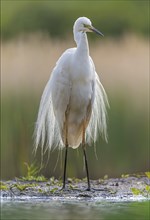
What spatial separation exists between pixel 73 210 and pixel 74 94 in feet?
5.82

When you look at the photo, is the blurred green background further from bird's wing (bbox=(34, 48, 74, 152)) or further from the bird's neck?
the bird's neck

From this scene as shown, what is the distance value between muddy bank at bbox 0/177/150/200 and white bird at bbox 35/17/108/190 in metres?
0.26

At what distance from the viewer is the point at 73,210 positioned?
7137 millimetres

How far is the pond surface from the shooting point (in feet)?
22.2

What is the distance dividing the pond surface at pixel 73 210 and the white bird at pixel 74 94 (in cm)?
106

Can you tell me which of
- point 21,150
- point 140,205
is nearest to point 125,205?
point 140,205

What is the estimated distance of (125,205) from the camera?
7.44 meters

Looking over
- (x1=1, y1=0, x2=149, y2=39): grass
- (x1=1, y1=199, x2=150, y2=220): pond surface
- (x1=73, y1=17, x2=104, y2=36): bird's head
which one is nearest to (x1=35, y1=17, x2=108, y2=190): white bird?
(x1=73, y1=17, x2=104, y2=36): bird's head

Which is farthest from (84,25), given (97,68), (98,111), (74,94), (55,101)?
(97,68)

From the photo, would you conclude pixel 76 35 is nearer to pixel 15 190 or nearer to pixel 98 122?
pixel 98 122

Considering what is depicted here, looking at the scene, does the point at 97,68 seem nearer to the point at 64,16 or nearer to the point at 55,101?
the point at 64,16

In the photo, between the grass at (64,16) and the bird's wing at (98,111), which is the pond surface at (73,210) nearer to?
the bird's wing at (98,111)

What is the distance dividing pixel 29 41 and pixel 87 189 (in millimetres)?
7042

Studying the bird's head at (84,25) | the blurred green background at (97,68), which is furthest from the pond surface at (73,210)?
the blurred green background at (97,68)
